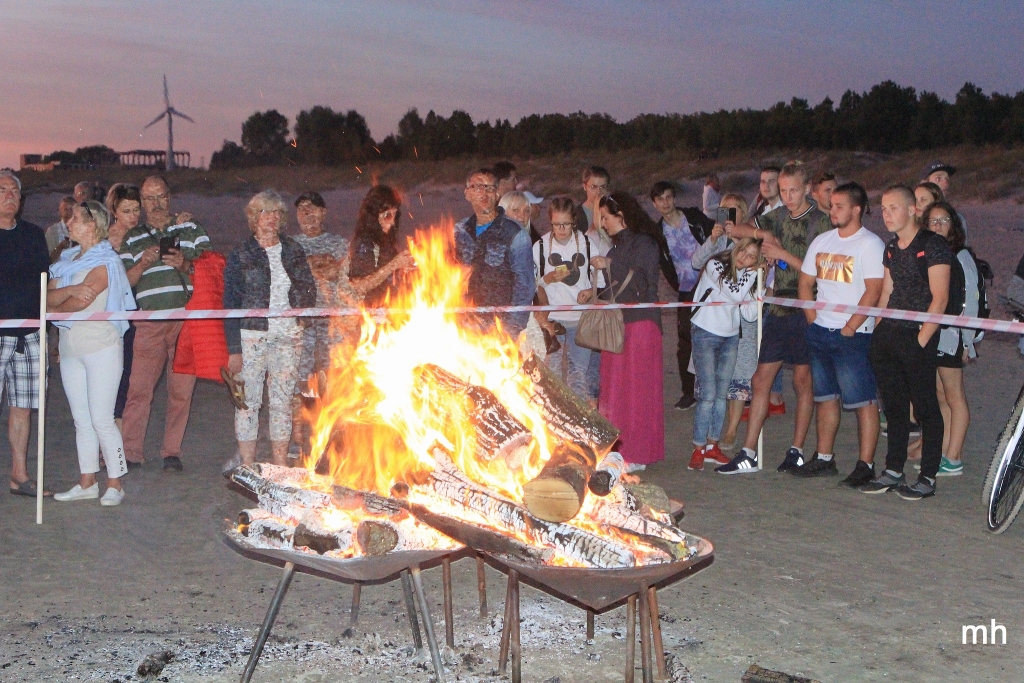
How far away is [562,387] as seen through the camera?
523 cm

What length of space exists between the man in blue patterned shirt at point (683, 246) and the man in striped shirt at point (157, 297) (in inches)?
155

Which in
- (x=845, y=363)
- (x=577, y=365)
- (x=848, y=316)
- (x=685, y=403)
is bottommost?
(x=685, y=403)

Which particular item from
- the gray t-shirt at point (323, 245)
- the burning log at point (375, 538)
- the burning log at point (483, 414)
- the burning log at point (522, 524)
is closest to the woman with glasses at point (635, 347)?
the gray t-shirt at point (323, 245)

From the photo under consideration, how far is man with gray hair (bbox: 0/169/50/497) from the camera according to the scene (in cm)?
683

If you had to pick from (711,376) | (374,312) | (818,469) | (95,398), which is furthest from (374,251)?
(818,469)

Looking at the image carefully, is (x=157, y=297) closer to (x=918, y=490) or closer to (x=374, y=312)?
(x=374, y=312)

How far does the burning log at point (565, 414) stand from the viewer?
4.93m

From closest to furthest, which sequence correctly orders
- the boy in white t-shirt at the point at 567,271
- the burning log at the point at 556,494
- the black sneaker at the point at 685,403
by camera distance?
the burning log at the point at 556,494 → the boy in white t-shirt at the point at 567,271 → the black sneaker at the point at 685,403

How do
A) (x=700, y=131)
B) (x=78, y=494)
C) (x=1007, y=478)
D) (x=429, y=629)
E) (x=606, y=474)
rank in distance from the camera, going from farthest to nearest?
(x=700, y=131) → (x=78, y=494) → (x=1007, y=478) → (x=606, y=474) → (x=429, y=629)

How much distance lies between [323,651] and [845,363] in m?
4.25

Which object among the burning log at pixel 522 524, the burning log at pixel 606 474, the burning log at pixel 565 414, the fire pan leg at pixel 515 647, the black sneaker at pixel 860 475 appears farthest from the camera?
the black sneaker at pixel 860 475

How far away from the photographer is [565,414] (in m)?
5.01

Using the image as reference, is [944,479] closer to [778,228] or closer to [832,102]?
[778,228]

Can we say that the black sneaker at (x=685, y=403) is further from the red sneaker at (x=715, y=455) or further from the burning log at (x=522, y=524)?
the burning log at (x=522, y=524)
